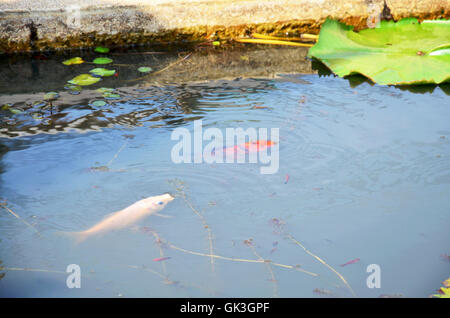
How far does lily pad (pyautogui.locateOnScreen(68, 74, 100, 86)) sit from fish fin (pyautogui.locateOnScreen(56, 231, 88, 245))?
4.18 ft

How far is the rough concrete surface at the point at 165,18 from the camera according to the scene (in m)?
2.92

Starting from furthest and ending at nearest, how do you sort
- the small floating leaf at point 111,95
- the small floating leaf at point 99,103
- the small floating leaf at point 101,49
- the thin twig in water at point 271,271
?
the small floating leaf at point 101,49 < the small floating leaf at point 111,95 < the small floating leaf at point 99,103 < the thin twig in water at point 271,271

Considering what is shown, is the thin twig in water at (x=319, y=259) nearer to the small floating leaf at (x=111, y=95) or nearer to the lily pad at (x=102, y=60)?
the small floating leaf at (x=111, y=95)

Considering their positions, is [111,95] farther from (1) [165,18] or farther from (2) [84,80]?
(1) [165,18]

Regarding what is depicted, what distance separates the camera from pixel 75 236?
1.46 meters

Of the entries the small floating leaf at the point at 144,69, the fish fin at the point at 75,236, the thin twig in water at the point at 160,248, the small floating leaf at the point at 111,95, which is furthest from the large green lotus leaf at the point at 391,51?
the fish fin at the point at 75,236

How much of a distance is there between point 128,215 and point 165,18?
74.8 inches

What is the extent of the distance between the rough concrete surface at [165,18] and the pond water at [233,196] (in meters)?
0.66

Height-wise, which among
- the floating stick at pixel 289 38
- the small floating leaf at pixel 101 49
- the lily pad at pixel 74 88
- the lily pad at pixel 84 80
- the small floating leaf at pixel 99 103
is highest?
the floating stick at pixel 289 38

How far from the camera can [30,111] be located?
2254 mm

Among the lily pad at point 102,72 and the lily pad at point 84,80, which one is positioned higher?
the lily pad at point 102,72

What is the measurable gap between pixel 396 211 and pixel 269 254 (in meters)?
0.48
